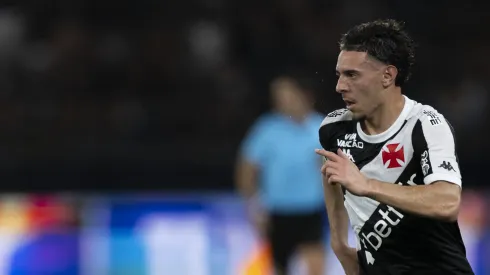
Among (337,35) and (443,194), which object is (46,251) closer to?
(337,35)

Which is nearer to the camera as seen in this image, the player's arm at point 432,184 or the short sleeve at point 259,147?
the player's arm at point 432,184

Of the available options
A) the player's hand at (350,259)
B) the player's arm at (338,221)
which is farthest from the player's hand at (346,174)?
the player's hand at (350,259)

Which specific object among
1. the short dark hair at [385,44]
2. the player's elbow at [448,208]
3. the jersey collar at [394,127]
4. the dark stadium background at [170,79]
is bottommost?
the player's elbow at [448,208]

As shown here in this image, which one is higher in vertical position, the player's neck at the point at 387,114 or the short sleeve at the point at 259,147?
the short sleeve at the point at 259,147

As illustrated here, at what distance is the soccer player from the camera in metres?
3.29

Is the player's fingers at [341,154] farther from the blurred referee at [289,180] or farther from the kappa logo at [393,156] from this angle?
the blurred referee at [289,180]

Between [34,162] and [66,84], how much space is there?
123 cm

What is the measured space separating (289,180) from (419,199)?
13.9ft

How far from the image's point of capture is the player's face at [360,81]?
11.1ft

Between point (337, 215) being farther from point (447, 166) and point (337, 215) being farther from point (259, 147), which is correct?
point (259, 147)

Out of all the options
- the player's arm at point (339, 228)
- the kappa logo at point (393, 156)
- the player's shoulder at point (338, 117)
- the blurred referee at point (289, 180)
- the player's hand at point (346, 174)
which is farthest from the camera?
the blurred referee at point (289, 180)

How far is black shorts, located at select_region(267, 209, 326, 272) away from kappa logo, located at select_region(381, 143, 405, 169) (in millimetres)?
4052

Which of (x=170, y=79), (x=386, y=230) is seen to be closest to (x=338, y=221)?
(x=386, y=230)

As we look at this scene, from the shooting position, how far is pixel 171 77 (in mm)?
9922
